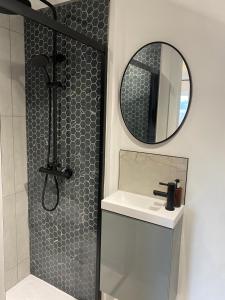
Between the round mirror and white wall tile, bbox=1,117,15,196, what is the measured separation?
2.95 ft

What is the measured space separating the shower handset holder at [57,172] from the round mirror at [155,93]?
567mm

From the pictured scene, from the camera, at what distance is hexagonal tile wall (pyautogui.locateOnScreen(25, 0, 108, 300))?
1605mm

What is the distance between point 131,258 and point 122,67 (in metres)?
1.16

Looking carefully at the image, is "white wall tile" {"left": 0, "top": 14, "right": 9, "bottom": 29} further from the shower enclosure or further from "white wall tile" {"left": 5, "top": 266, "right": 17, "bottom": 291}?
"white wall tile" {"left": 5, "top": 266, "right": 17, "bottom": 291}

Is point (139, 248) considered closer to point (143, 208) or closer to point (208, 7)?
point (143, 208)

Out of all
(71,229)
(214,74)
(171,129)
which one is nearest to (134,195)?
(171,129)

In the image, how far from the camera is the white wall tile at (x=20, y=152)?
1.88 m

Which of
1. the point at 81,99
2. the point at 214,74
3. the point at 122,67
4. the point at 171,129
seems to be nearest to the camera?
the point at 214,74

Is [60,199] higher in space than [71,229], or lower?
higher

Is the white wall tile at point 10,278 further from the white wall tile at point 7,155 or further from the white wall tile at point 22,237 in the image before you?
the white wall tile at point 7,155

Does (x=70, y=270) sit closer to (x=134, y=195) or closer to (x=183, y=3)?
(x=134, y=195)

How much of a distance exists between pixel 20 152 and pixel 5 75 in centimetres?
59

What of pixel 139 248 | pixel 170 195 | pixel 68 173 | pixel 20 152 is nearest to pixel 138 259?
pixel 139 248

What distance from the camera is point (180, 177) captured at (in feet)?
4.60
